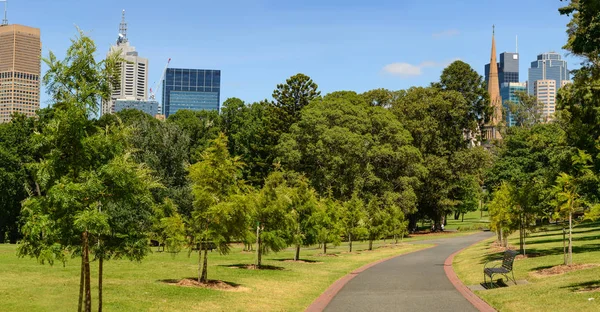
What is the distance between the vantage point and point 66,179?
12.8 metres

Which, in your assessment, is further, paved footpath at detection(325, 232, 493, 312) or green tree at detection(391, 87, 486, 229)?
green tree at detection(391, 87, 486, 229)

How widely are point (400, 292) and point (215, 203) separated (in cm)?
713

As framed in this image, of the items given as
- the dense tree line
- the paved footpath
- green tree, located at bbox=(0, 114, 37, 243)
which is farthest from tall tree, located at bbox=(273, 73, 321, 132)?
the paved footpath

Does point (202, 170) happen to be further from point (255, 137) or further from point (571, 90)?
point (255, 137)

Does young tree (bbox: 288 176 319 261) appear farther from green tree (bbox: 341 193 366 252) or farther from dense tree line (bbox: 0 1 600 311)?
green tree (bbox: 341 193 366 252)

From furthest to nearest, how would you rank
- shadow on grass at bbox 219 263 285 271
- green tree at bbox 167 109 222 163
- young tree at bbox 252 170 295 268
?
green tree at bbox 167 109 222 163
young tree at bbox 252 170 295 268
shadow on grass at bbox 219 263 285 271

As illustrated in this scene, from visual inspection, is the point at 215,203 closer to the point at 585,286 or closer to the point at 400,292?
the point at 400,292

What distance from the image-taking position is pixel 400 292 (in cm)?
2059

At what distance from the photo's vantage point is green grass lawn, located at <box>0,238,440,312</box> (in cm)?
1695

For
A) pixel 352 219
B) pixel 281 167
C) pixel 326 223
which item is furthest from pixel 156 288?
pixel 281 167

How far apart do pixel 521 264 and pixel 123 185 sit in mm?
20602

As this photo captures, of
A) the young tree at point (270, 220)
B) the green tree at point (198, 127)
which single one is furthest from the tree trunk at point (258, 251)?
the green tree at point (198, 127)

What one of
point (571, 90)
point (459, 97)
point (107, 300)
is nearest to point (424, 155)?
point (459, 97)

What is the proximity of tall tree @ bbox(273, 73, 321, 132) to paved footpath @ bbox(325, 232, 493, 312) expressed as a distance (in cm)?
4777
